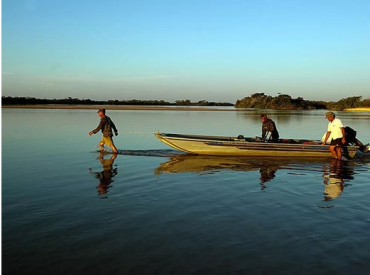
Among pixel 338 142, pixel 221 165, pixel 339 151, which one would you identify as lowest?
pixel 221 165

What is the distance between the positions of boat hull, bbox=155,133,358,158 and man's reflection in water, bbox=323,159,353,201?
86 centimetres

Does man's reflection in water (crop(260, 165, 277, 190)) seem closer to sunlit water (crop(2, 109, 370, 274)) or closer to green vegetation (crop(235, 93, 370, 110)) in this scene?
sunlit water (crop(2, 109, 370, 274))

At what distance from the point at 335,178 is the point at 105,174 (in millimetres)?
7564

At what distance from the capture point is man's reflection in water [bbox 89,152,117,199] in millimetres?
9919

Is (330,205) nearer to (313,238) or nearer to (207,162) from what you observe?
(313,238)

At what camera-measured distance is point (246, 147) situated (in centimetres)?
1653

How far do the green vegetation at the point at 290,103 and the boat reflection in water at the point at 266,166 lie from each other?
114927mm

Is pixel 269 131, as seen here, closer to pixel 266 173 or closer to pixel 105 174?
pixel 266 173

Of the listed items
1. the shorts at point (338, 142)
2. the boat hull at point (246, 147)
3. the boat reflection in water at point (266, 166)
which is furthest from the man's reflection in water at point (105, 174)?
the shorts at point (338, 142)

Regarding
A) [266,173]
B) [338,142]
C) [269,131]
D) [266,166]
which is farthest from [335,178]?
[269,131]

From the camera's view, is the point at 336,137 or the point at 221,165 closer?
the point at 221,165

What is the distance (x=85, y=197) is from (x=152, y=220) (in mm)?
2497

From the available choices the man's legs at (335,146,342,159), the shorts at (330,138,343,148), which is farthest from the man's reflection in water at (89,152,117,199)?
the man's legs at (335,146,342,159)

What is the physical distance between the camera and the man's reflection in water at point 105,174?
9.92 meters
